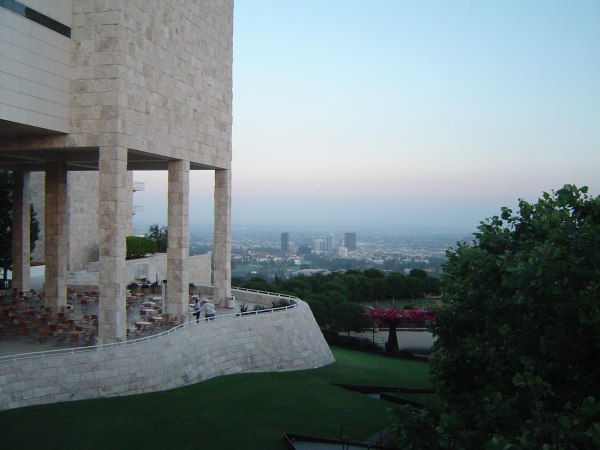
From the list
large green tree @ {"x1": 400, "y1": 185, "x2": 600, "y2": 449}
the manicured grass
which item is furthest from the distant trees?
large green tree @ {"x1": 400, "y1": 185, "x2": 600, "y2": 449}

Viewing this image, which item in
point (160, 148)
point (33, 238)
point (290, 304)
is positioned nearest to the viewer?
point (160, 148)

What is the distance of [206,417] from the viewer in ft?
67.1

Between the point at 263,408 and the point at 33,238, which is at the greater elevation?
the point at 33,238

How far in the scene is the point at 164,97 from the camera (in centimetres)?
2784

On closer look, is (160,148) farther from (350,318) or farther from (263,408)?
(350,318)

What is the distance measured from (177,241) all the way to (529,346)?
19481mm

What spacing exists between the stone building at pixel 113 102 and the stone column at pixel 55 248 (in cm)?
5

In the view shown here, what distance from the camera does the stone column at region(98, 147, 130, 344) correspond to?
2430cm

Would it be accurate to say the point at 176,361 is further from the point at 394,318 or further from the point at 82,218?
the point at 82,218

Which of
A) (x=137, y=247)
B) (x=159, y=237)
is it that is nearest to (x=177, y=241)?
(x=137, y=247)

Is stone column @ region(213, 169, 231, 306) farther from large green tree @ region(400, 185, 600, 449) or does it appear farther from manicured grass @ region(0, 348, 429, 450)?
large green tree @ region(400, 185, 600, 449)

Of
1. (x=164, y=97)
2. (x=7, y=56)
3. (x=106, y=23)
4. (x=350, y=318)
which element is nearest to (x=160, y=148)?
(x=164, y=97)

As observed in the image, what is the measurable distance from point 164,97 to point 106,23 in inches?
165

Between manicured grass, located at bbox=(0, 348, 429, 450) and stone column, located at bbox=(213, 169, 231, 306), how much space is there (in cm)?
829
